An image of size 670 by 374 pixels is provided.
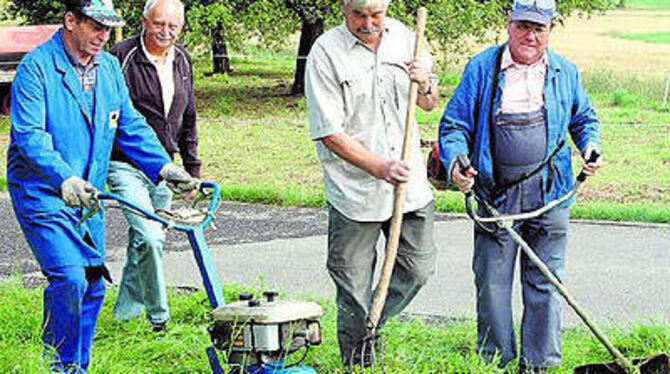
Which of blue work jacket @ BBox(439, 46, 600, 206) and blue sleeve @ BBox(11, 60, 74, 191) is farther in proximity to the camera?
blue work jacket @ BBox(439, 46, 600, 206)

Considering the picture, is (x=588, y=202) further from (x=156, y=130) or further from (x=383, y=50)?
(x=383, y=50)

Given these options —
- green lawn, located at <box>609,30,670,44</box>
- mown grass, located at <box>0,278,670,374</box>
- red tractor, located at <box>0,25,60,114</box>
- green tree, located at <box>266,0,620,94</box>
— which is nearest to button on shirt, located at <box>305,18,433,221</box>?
mown grass, located at <box>0,278,670,374</box>

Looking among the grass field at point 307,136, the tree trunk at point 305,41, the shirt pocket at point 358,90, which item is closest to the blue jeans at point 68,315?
the shirt pocket at point 358,90

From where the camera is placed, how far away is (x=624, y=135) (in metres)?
17.7

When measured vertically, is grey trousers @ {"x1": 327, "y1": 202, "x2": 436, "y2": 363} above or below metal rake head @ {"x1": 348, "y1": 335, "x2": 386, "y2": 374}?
above

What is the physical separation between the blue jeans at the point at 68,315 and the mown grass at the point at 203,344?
10 centimetres

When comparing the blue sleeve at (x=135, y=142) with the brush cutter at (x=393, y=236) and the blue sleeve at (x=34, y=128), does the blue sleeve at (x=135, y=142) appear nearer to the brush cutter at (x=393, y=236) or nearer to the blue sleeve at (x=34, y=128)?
the blue sleeve at (x=34, y=128)

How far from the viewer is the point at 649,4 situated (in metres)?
58.6

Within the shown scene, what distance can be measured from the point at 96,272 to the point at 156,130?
57.5 inches

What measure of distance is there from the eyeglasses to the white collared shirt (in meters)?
2.29

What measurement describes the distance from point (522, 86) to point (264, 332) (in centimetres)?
181

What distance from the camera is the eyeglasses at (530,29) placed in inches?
227

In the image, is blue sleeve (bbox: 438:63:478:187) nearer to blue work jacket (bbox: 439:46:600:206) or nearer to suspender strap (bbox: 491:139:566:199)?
blue work jacket (bbox: 439:46:600:206)

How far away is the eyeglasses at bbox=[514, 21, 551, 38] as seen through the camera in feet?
18.9
